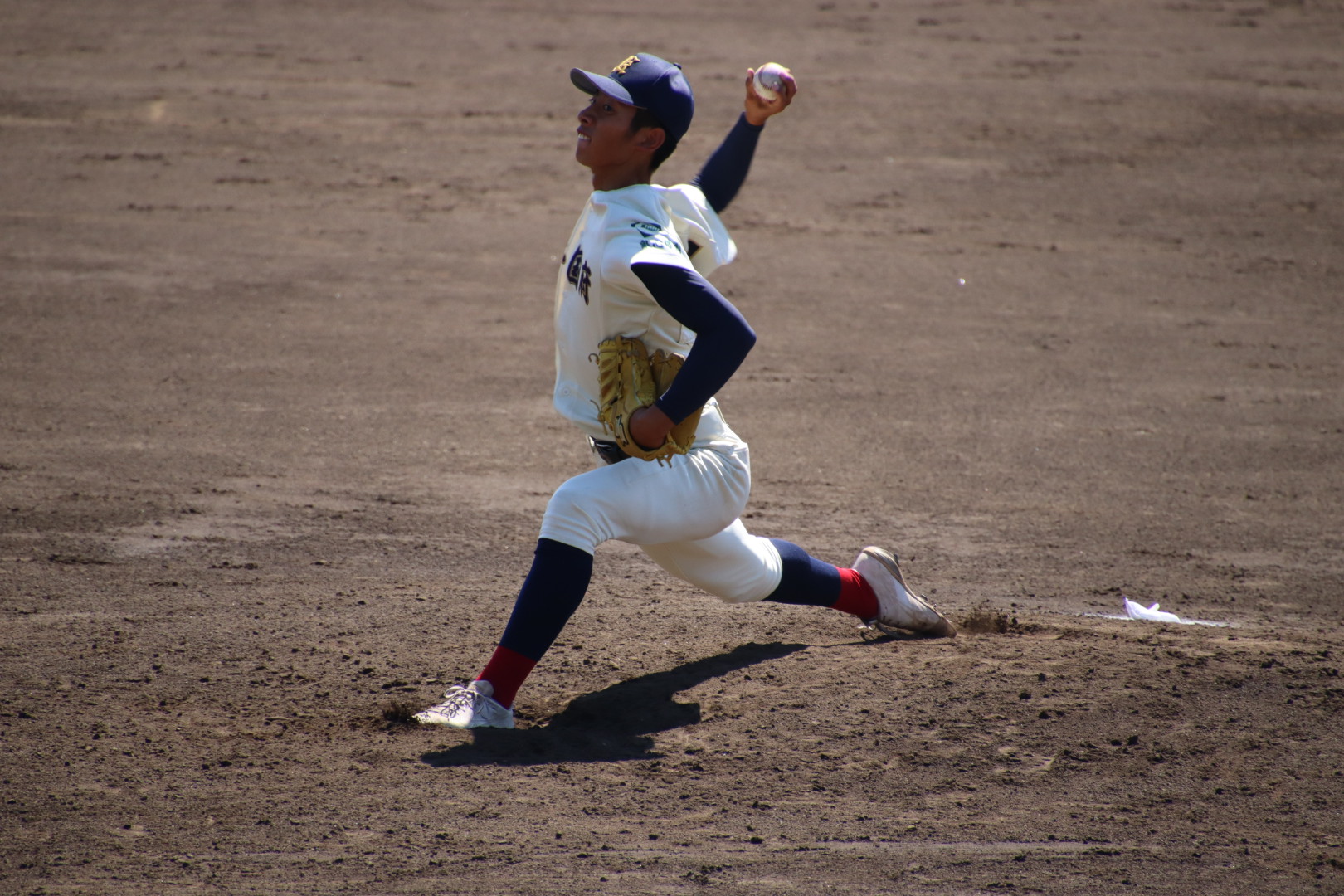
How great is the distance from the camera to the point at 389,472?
5.43m

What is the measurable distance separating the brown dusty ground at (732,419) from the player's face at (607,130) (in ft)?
4.99

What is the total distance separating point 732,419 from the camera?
6203 mm

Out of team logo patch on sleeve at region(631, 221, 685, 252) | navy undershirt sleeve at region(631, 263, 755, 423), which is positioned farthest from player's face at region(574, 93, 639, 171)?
navy undershirt sleeve at region(631, 263, 755, 423)

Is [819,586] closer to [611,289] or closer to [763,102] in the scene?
[611,289]

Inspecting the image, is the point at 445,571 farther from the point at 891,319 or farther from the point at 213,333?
the point at 891,319

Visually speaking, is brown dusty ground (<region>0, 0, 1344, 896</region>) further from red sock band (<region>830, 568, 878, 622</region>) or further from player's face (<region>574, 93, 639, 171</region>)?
player's face (<region>574, 93, 639, 171</region>)

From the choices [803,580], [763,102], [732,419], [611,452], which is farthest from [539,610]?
[732,419]

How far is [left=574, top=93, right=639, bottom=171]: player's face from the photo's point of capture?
3172 mm

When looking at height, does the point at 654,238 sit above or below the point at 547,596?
above

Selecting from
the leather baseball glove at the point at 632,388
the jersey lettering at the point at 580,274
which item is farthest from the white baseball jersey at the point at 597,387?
the leather baseball glove at the point at 632,388

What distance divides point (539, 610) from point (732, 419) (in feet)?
10.4

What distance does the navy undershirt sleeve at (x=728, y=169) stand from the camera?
367 centimetres

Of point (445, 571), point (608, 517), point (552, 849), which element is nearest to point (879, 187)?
point (445, 571)

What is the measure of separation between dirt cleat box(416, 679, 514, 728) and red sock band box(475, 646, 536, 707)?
2cm
